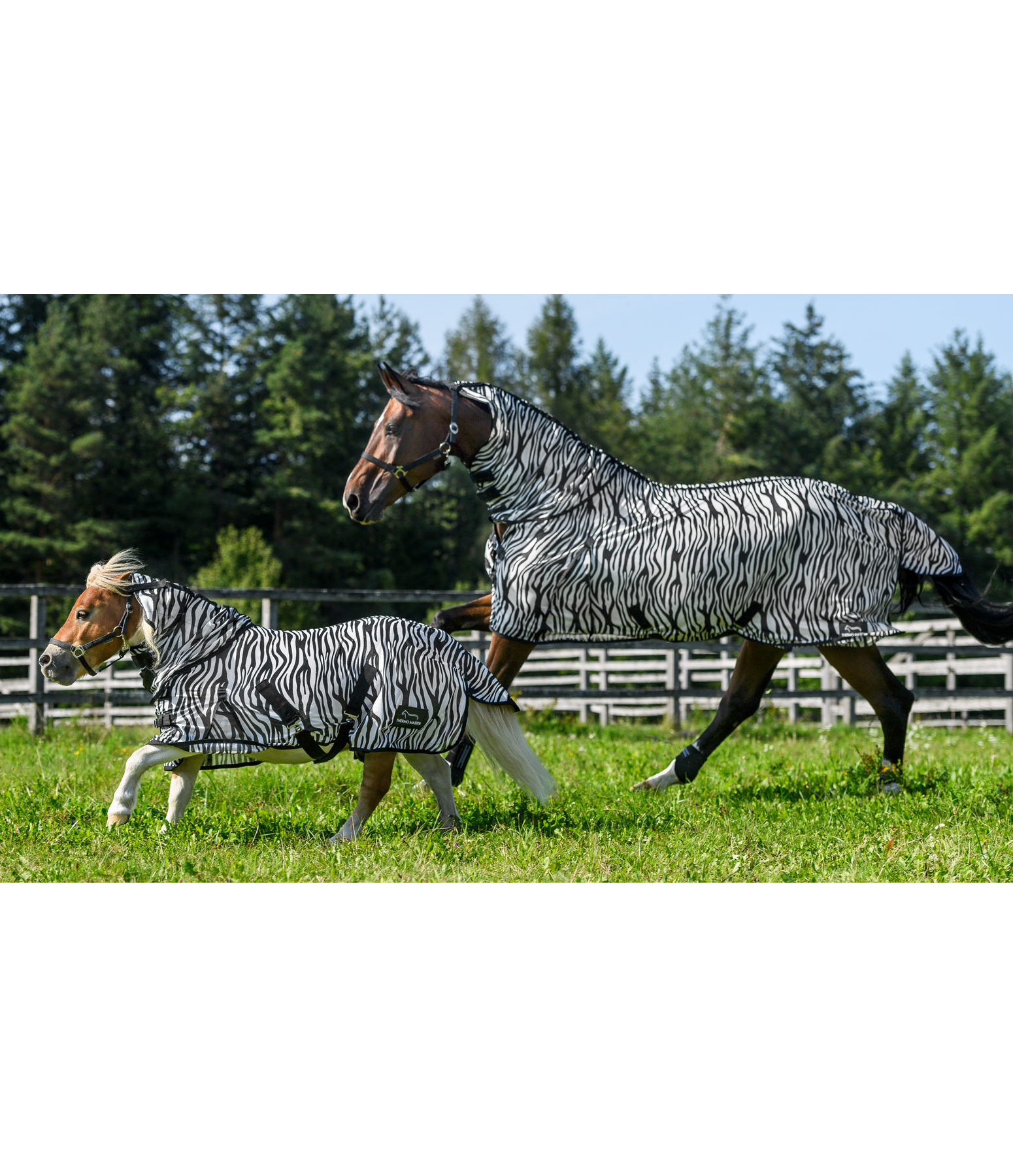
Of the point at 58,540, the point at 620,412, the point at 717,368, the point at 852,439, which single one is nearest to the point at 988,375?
the point at 852,439

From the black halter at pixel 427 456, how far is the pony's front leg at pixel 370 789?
130cm

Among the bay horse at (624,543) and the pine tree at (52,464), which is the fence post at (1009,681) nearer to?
the bay horse at (624,543)

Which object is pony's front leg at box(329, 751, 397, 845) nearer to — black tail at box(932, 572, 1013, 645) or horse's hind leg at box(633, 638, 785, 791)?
horse's hind leg at box(633, 638, 785, 791)

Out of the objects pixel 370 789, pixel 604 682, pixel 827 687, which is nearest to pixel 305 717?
pixel 370 789

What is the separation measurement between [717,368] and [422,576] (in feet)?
52.5

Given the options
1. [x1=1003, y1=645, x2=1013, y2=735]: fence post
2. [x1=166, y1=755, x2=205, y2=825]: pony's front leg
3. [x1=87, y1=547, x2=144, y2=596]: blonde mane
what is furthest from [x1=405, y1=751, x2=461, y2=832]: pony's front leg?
[x1=1003, y1=645, x2=1013, y2=735]: fence post

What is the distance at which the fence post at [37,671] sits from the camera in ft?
29.2

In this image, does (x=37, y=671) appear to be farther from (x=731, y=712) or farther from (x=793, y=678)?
(x=793, y=678)

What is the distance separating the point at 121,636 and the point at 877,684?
389 cm

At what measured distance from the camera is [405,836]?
474 cm

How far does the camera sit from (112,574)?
4.64m

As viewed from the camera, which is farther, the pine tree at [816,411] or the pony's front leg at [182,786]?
the pine tree at [816,411]

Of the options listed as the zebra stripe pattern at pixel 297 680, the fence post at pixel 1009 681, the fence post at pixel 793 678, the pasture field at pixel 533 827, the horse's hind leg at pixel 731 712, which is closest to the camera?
the pasture field at pixel 533 827

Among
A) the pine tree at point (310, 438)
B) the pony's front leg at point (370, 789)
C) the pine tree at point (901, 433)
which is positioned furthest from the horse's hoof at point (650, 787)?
the pine tree at point (901, 433)
